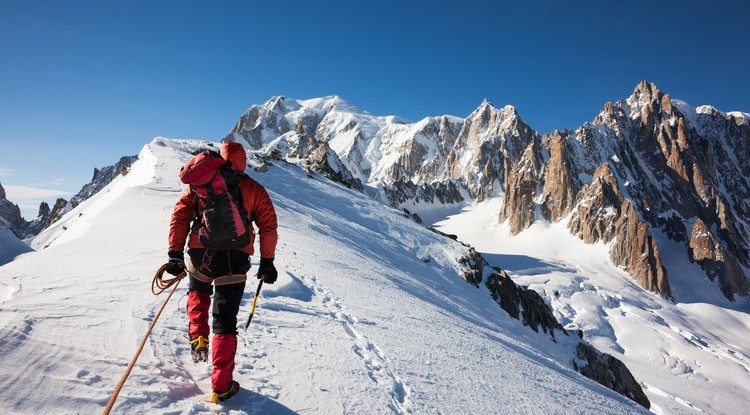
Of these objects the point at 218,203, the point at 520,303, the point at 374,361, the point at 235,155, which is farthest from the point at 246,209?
the point at 520,303

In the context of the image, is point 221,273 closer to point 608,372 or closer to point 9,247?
point 9,247

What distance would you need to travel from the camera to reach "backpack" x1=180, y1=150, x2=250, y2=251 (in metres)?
4.60

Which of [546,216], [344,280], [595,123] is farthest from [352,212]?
[595,123]

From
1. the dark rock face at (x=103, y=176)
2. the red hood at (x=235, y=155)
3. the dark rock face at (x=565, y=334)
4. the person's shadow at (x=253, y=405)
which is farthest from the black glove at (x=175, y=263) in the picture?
the dark rock face at (x=103, y=176)

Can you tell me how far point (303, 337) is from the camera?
6668mm

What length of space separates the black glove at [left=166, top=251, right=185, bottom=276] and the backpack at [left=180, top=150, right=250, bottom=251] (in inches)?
17.1

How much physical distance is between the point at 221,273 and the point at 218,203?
2.86 feet

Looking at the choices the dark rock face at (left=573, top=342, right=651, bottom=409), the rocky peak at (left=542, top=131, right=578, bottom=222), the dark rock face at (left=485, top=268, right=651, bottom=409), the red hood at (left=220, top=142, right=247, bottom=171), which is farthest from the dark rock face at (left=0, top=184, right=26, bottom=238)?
the rocky peak at (left=542, top=131, right=578, bottom=222)

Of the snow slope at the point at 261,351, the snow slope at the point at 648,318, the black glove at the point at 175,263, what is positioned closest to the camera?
the snow slope at the point at 261,351

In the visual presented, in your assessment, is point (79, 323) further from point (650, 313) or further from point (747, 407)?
point (650, 313)

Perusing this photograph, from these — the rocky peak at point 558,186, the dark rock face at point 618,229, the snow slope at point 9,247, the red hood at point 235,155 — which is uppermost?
the rocky peak at point 558,186

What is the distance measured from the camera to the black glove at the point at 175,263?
491 centimetres

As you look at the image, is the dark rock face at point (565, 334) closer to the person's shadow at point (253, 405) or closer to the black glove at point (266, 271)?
the black glove at point (266, 271)

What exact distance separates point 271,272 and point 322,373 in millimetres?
1661
